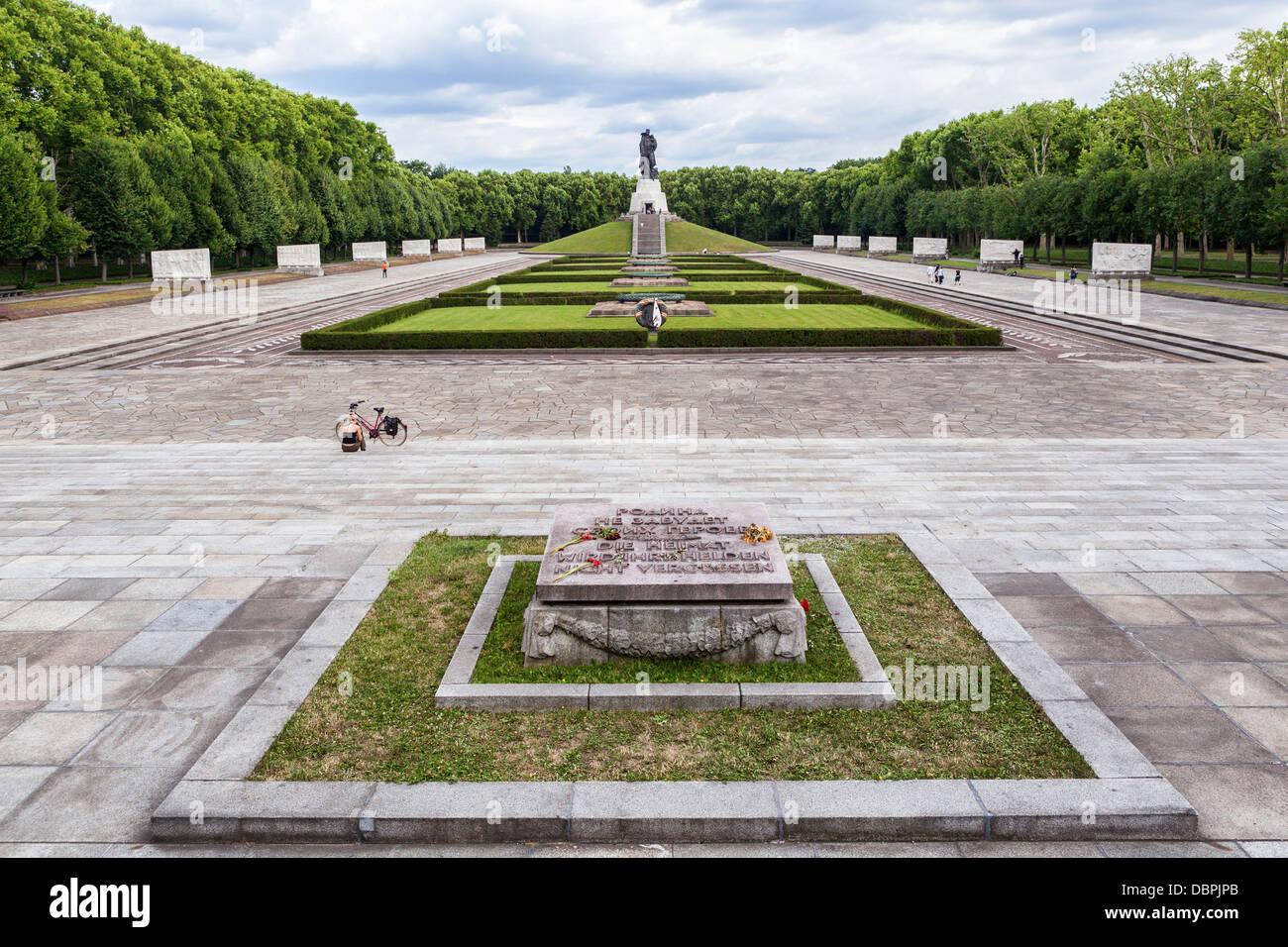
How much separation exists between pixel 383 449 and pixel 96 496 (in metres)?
4.07

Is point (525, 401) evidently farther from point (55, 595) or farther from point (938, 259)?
point (938, 259)

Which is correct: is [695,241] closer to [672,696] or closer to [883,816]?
[672,696]

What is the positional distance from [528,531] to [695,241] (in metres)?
87.4

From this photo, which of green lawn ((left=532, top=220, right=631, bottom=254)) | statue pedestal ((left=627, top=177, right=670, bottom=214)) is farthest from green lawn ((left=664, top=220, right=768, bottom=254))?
statue pedestal ((left=627, top=177, right=670, bottom=214))

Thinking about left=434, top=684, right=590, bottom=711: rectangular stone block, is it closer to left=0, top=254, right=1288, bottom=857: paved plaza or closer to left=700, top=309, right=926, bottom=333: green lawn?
left=0, top=254, right=1288, bottom=857: paved plaza

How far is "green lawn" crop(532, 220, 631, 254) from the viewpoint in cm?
9194

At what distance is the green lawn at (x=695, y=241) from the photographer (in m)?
90.6

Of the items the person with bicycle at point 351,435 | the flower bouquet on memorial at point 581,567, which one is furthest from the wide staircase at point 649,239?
the flower bouquet on memorial at point 581,567

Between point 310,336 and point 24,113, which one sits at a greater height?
point 24,113

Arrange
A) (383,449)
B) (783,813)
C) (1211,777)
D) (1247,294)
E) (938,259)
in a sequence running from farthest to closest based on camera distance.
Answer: (938,259)
(1247,294)
(383,449)
(1211,777)
(783,813)

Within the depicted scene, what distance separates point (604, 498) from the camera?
1134cm

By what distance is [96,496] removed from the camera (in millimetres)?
11711
